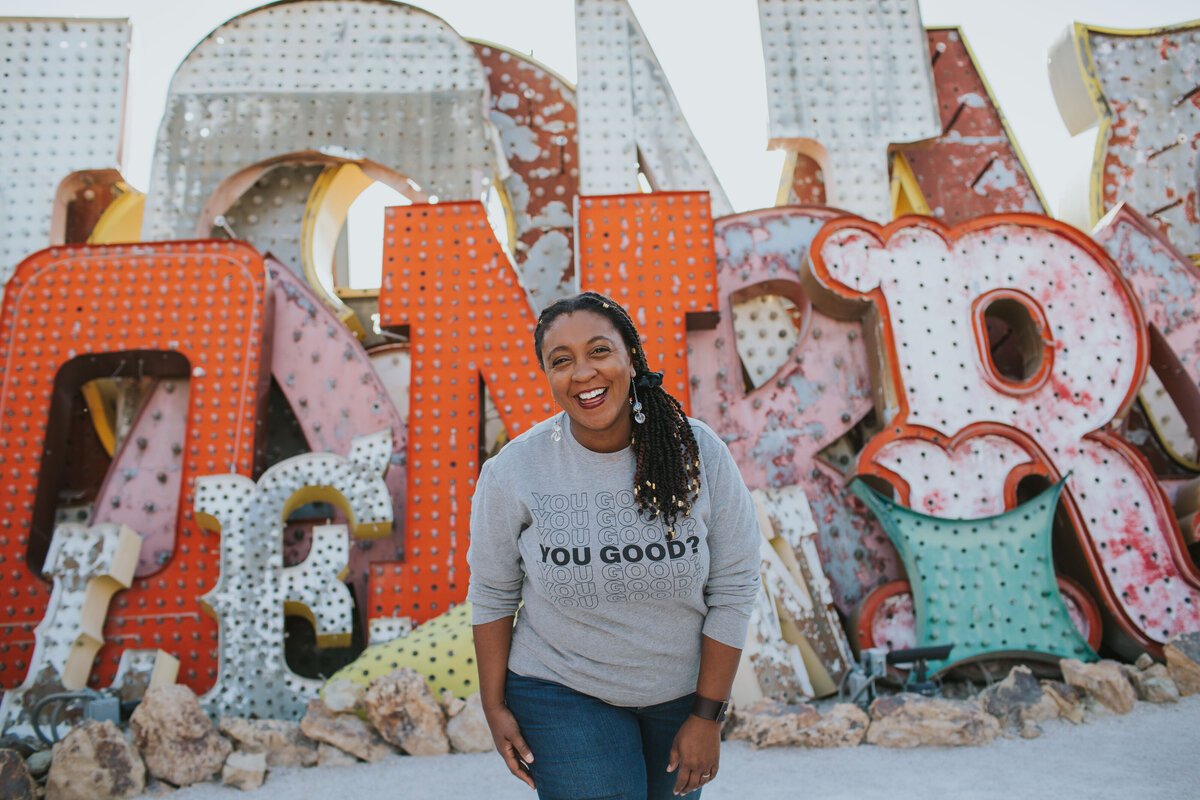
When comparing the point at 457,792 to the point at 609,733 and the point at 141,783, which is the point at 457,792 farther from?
the point at 609,733

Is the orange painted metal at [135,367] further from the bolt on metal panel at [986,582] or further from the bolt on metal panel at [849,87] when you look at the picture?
the bolt on metal panel at [849,87]

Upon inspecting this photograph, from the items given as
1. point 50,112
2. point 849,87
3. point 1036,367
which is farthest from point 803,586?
point 50,112

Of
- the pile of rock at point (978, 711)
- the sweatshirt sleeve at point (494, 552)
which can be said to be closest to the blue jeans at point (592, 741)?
the sweatshirt sleeve at point (494, 552)

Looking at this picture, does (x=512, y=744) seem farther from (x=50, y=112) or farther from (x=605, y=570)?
(x=50, y=112)

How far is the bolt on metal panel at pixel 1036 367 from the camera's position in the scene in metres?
5.07

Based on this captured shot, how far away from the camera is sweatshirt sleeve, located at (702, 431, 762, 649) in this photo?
184 cm

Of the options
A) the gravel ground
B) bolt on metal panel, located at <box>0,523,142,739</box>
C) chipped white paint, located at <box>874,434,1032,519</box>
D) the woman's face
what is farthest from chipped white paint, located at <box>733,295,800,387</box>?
the woman's face

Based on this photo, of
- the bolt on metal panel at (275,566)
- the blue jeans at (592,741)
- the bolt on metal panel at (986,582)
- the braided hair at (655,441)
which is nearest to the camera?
the blue jeans at (592,741)

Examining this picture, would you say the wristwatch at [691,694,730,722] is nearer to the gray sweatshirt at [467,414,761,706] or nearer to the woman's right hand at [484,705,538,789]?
the gray sweatshirt at [467,414,761,706]

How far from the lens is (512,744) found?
1.81m

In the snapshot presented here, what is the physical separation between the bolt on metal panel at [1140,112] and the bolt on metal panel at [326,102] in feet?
15.7

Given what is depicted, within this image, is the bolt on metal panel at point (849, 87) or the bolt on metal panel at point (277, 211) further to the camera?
the bolt on metal panel at point (277, 211)

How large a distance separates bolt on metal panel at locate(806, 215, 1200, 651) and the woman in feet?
11.7

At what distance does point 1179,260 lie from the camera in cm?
597
